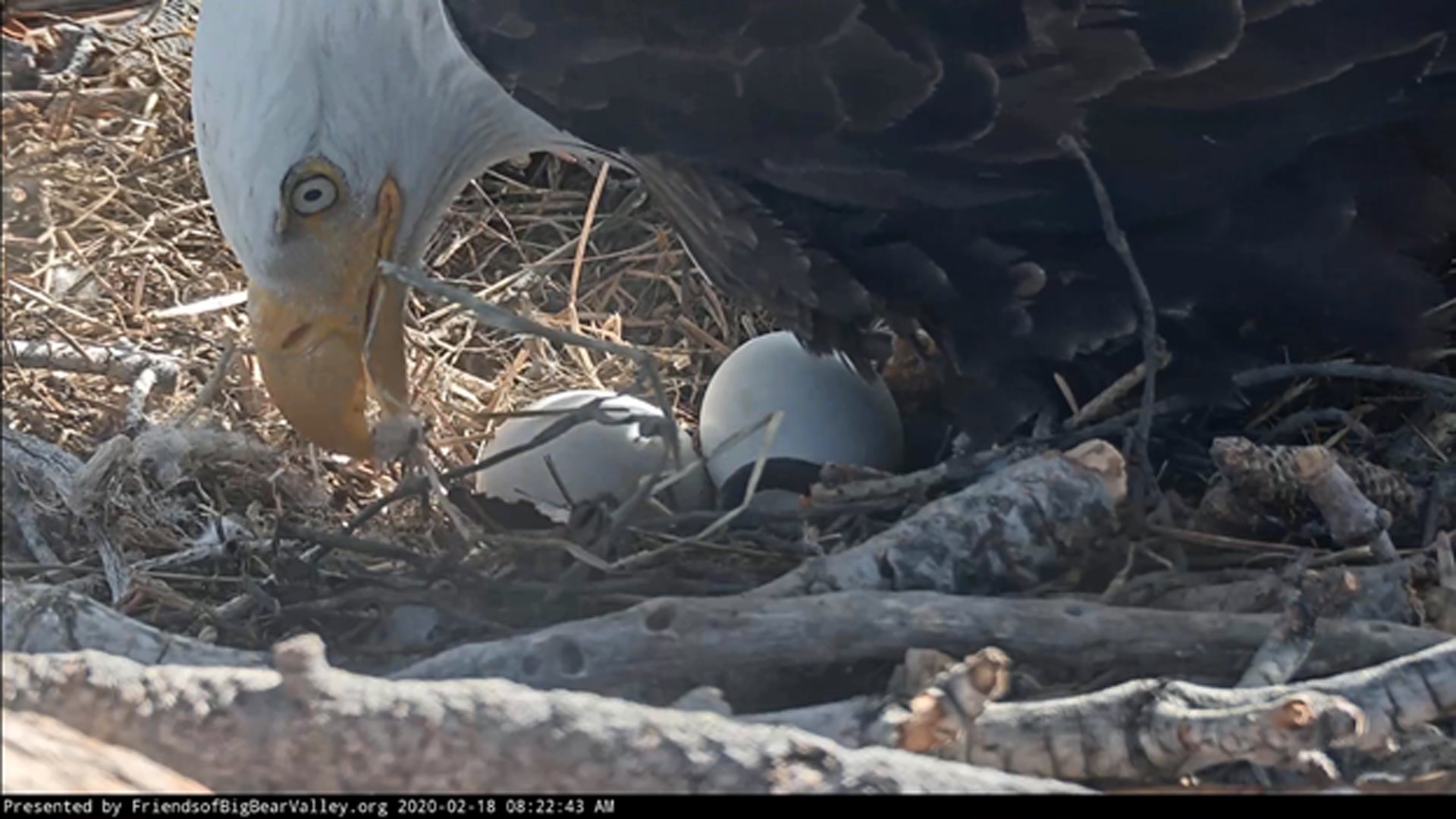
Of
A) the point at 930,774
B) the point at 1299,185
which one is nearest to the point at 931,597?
the point at 930,774

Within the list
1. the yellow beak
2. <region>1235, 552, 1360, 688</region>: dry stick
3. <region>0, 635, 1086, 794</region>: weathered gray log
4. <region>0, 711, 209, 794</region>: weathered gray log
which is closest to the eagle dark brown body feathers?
the yellow beak

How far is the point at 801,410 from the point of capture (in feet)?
9.91

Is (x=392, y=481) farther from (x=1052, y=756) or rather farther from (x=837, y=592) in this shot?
(x=1052, y=756)

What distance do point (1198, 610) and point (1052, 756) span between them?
48 cm

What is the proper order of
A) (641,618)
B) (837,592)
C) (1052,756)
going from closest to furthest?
(1052,756)
(641,618)
(837,592)

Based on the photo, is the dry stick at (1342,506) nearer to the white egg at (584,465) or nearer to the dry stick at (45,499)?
the white egg at (584,465)

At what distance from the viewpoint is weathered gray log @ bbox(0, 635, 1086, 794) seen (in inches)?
65.0

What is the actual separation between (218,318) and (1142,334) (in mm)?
1903

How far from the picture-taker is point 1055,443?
2646 mm

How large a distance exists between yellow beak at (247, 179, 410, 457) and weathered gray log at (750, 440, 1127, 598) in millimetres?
829

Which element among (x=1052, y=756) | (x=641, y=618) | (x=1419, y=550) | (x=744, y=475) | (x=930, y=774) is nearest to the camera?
(x=930, y=774)

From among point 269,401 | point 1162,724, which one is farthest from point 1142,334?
point 269,401

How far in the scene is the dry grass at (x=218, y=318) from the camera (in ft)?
9.07

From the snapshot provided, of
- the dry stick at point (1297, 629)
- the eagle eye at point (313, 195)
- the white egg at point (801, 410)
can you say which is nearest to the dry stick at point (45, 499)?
the eagle eye at point (313, 195)
